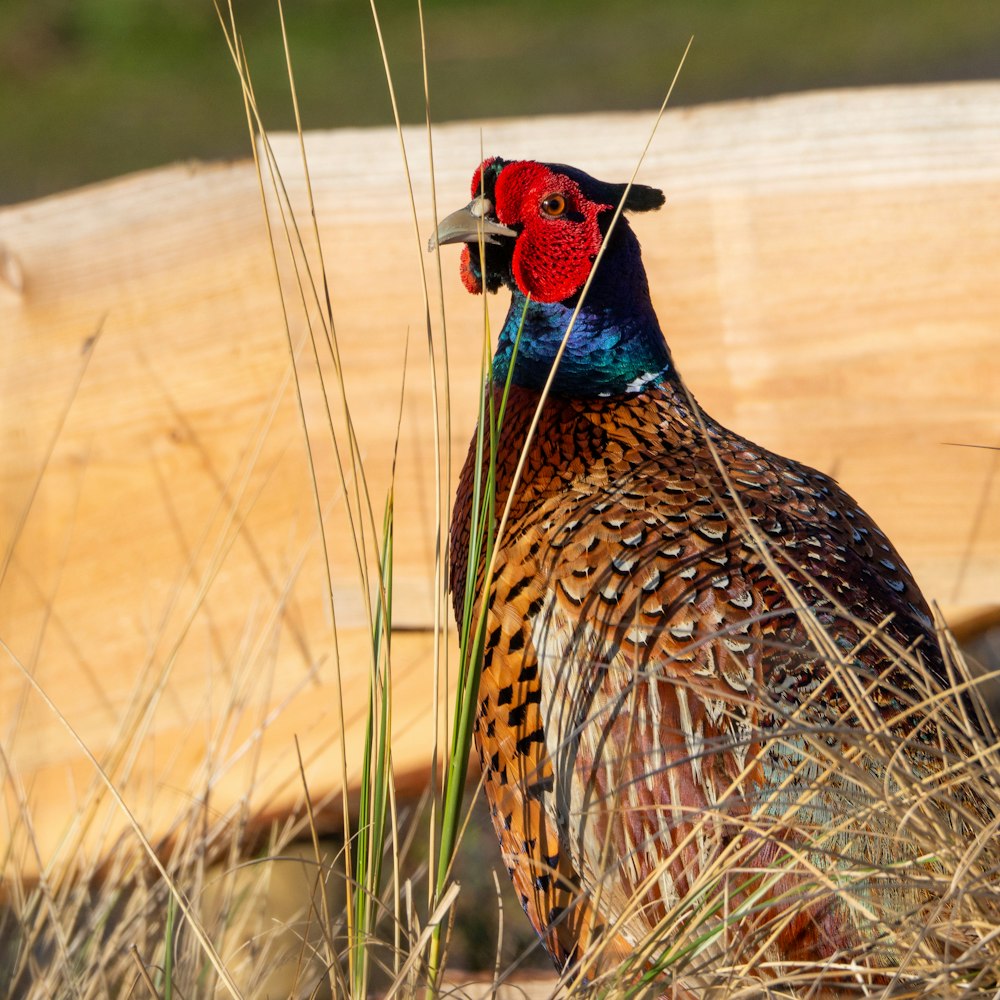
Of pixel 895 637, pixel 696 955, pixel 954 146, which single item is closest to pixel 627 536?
pixel 895 637

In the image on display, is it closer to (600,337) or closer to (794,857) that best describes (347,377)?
(600,337)

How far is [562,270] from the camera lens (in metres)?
1.42

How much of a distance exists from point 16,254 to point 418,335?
2.56ft

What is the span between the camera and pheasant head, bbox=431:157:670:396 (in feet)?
4.59

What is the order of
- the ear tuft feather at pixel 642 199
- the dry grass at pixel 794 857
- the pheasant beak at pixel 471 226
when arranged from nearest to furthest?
1. the dry grass at pixel 794 857
2. the pheasant beak at pixel 471 226
3. the ear tuft feather at pixel 642 199

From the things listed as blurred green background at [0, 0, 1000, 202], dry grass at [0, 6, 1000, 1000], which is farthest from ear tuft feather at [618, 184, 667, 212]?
blurred green background at [0, 0, 1000, 202]

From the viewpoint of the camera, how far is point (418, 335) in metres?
2.12

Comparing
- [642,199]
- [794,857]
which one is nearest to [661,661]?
[794,857]

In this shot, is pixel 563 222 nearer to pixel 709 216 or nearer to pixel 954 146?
pixel 709 216

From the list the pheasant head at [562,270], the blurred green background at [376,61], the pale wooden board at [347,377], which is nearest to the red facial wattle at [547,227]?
the pheasant head at [562,270]

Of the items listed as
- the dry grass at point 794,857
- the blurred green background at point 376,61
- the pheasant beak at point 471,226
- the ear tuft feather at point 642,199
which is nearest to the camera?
the dry grass at point 794,857

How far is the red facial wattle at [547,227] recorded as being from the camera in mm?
1396

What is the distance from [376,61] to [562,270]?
247 inches

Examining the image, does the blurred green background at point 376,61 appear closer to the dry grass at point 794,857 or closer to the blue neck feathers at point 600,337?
the blue neck feathers at point 600,337
